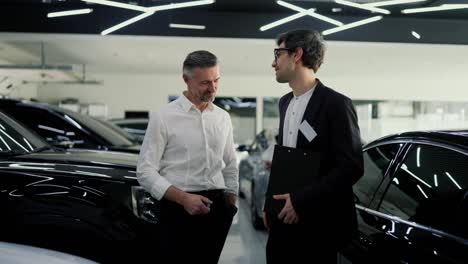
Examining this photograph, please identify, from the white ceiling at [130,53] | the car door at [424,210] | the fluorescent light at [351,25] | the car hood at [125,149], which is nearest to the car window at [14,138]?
the car hood at [125,149]

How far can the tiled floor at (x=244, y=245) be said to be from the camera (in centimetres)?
390

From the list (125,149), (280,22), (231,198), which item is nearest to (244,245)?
(125,149)

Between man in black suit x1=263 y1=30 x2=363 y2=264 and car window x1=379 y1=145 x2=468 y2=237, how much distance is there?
0.88ft

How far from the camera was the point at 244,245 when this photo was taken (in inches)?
172

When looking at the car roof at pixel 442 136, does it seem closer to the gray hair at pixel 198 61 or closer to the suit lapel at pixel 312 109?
the suit lapel at pixel 312 109

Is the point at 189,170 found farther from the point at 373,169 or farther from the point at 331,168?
the point at 373,169

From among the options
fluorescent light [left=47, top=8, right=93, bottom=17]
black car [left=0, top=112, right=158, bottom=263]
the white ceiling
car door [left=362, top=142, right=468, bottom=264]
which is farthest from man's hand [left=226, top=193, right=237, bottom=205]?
the white ceiling

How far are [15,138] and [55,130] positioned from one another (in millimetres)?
1947

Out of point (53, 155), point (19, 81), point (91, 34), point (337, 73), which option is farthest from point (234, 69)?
point (53, 155)

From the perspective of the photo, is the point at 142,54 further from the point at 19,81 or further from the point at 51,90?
the point at 51,90

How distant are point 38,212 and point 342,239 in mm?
1398

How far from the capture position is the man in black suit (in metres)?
1.54

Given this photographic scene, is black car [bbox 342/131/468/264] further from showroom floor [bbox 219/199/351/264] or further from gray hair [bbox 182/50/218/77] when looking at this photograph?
showroom floor [bbox 219/199/351/264]

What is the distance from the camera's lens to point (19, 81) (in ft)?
41.7
